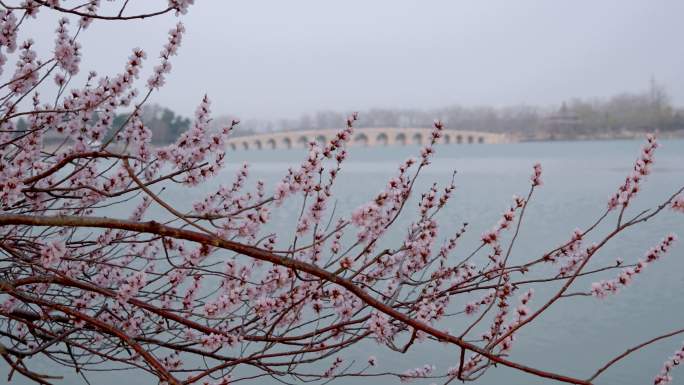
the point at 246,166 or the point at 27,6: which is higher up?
the point at 27,6

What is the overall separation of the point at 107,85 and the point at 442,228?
12163 millimetres

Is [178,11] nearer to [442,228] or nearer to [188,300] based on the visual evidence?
[188,300]

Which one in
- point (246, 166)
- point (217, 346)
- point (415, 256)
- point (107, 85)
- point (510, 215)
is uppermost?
point (107, 85)

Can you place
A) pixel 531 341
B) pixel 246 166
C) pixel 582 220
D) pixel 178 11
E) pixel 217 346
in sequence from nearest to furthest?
1. pixel 178 11
2. pixel 217 346
3. pixel 246 166
4. pixel 531 341
5. pixel 582 220

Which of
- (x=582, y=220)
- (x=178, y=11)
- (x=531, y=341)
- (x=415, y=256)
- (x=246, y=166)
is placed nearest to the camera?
(x=178, y=11)

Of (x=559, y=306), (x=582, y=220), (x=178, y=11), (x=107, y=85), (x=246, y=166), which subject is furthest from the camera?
(x=582, y=220)

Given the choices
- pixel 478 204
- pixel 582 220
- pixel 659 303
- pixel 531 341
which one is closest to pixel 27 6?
pixel 531 341

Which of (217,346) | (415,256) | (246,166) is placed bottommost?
(217,346)

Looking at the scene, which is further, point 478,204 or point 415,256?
point 478,204

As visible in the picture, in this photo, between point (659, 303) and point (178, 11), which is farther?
point (659, 303)

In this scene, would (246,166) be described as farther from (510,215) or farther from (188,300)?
(510,215)

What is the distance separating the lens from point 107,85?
133 inches

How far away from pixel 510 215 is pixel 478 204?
58.1ft

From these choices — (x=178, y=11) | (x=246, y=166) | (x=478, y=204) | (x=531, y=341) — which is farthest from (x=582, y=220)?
(x=178, y=11)
